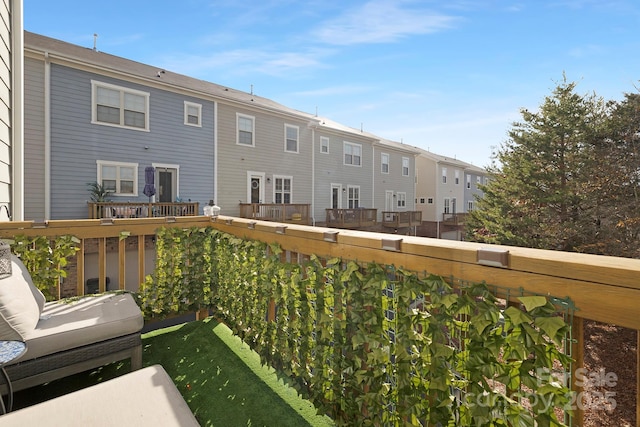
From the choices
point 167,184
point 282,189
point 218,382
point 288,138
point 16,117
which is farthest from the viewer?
point 288,138

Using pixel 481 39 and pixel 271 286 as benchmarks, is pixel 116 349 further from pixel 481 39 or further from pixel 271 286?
pixel 481 39

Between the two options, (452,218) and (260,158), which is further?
(452,218)

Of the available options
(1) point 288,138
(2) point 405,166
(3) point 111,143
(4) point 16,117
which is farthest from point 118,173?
(2) point 405,166

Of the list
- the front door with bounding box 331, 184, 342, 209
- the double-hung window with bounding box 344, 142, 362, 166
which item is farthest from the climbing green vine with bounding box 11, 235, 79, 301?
the double-hung window with bounding box 344, 142, 362, 166

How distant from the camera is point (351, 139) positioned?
18.6 meters

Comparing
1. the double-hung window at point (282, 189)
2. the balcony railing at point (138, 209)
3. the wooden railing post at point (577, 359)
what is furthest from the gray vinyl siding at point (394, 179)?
the wooden railing post at point (577, 359)

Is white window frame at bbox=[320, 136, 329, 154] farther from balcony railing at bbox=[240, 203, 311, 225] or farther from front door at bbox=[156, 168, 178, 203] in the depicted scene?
front door at bbox=[156, 168, 178, 203]

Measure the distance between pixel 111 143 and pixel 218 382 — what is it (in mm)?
10950

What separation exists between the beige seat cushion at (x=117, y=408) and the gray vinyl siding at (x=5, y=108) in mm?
2860

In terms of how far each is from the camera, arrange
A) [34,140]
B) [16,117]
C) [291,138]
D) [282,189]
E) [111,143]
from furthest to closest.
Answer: [291,138], [282,189], [111,143], [34,140], [16,117]

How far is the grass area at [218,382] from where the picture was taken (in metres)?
2.15

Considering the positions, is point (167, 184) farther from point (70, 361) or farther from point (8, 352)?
point (8, 352)

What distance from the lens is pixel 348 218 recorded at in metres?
16.5

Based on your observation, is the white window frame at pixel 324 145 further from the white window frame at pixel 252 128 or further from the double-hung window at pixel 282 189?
the white window frame at pixel 252 128
